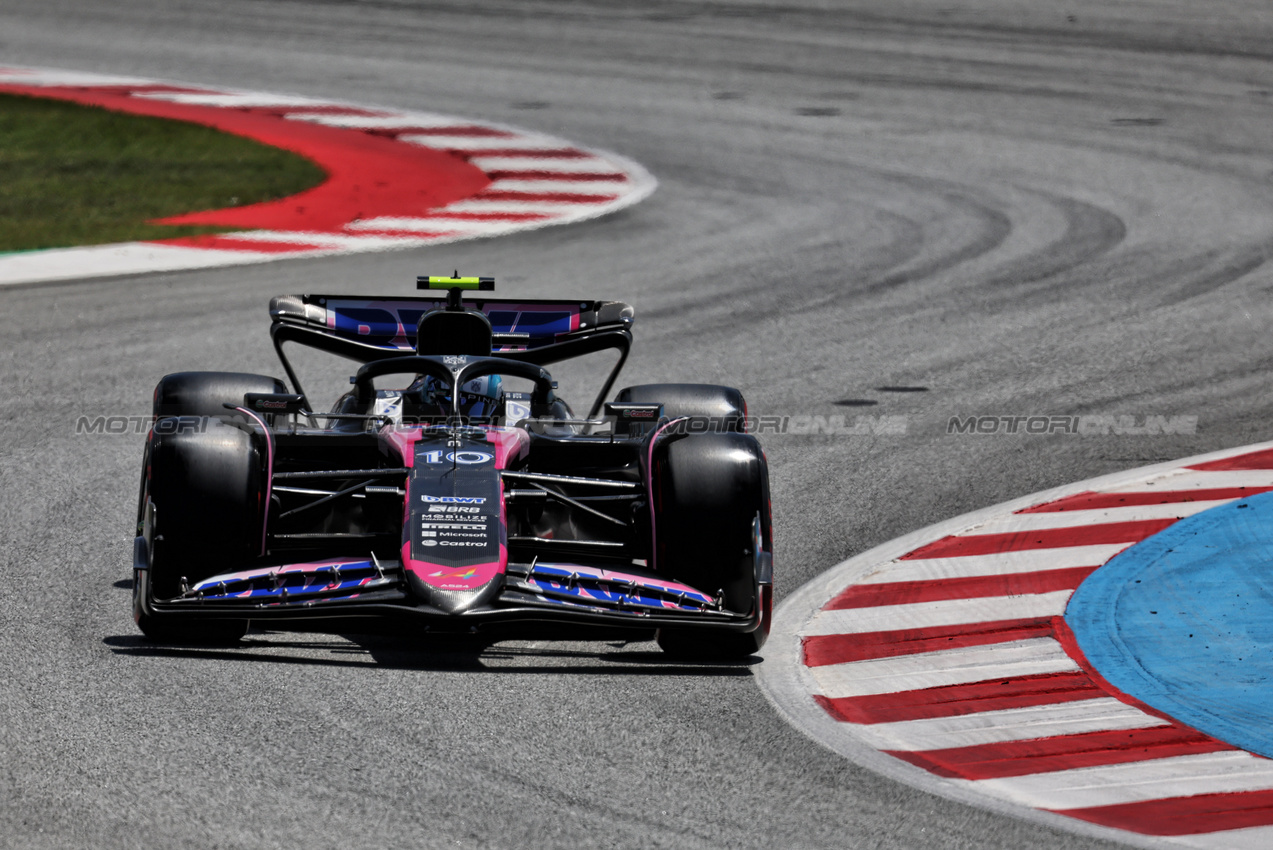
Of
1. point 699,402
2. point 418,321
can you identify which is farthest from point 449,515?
point 418,321

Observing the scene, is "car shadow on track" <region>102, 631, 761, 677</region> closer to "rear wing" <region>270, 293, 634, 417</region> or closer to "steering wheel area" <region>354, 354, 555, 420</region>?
"steering wheel area" <region>354, 354, 555, 420</region>

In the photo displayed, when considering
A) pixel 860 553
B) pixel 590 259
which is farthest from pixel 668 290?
pixel 860 553

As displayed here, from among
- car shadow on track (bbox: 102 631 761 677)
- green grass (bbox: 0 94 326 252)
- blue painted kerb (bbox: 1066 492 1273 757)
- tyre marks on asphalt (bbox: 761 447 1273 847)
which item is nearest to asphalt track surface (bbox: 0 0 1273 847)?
car shadow on track (bbox: 102 631 761 677)

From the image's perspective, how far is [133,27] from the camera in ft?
85.8

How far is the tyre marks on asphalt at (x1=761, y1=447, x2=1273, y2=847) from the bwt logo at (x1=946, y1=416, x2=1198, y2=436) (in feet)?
4.79

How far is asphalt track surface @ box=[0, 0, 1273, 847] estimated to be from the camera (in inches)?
215

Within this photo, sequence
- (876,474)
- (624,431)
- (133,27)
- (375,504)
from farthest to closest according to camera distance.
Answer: (133,27), (876,474), (624,431), (375,504)

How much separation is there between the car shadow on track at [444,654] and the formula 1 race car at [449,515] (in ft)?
0.24

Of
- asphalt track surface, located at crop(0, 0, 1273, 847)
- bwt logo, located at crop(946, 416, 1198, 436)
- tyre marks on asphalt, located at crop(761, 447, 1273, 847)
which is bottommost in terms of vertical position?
bwt logo, located at crop(946, 416, 1198, 436)

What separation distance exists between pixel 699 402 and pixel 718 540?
137 centimetres

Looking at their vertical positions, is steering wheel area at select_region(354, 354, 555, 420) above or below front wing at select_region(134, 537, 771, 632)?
above

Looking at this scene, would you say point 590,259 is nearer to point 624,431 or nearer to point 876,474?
point 876,474

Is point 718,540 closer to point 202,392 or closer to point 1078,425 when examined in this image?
point 202,392

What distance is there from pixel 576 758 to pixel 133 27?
2250 cm
